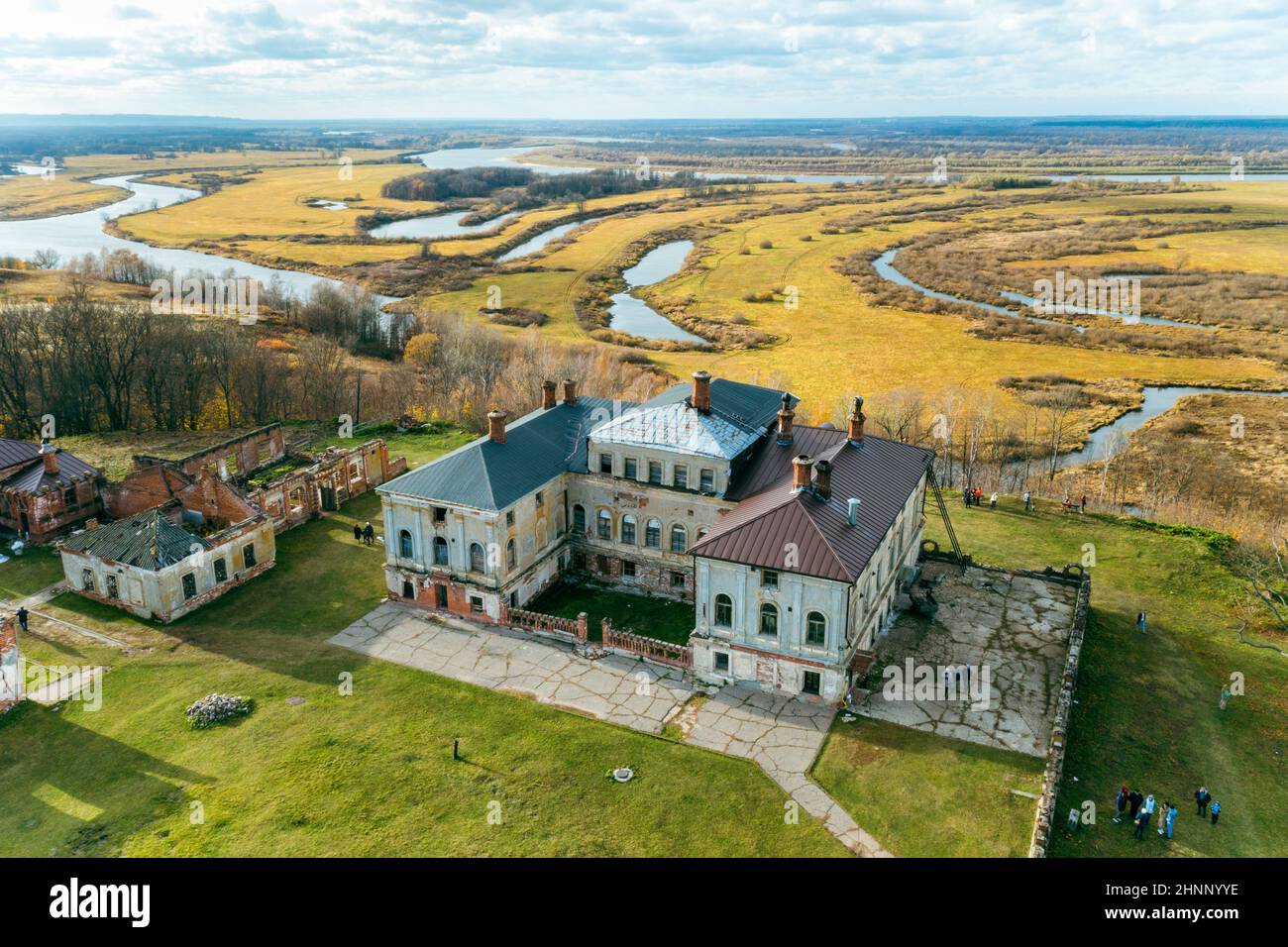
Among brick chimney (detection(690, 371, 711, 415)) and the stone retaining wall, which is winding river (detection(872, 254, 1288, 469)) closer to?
the stone retaining wall

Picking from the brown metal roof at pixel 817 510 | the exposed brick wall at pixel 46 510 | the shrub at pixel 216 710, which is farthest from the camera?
the exposed brick wall at pixel 46 510

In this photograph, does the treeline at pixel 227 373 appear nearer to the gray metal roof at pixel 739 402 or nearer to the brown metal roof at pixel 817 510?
the gray metal roof at pixel 739 402

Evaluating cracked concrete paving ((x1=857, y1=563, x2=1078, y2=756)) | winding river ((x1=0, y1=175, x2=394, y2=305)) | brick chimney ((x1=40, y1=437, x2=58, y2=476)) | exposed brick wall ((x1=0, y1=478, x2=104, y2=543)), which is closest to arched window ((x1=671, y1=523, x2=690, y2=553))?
cracked concrete paving ((x1=857, y1=563, x2=1078, y2=756))

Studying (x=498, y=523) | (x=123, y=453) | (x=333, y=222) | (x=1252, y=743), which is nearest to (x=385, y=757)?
(x=498, y=523)

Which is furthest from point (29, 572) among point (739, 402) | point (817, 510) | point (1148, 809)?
point (1148, 809)

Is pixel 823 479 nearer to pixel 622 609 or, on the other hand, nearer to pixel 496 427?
pixel 622 609

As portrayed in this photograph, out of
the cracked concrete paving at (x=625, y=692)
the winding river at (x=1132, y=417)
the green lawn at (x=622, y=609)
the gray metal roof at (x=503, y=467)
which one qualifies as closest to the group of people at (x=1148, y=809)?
the cracked concrete paving at (x=625, y=692)

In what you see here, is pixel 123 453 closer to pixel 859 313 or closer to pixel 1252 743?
pixel 1252 743
